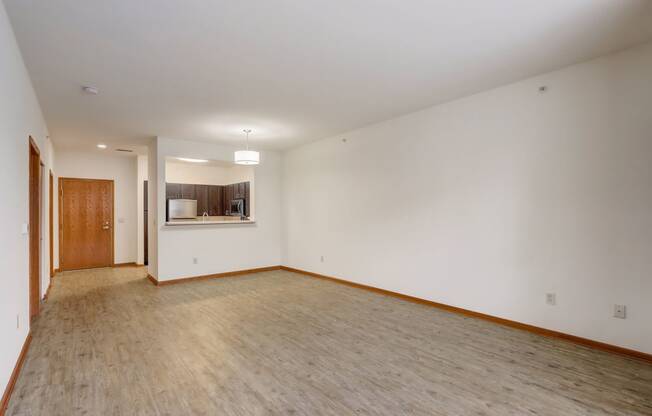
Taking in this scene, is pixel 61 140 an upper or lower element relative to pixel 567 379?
upper

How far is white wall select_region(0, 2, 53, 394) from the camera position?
217 cm

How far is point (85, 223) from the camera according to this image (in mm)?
7496

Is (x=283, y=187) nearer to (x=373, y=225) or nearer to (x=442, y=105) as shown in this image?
(x=373, y=225)

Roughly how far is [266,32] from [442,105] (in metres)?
2.64

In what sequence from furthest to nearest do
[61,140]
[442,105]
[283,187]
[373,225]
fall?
[283,187] < [61,140] < [373,225] < [442,105]

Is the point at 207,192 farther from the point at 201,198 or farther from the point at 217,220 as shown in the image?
the point at 217,220

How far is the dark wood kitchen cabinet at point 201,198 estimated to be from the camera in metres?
8.81

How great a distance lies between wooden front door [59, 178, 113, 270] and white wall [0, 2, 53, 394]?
16.2 ft

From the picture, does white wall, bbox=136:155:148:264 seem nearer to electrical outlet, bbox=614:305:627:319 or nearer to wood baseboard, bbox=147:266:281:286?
wood baseboard, bbox=147:266:281:286

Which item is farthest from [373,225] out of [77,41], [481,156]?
[77,41]

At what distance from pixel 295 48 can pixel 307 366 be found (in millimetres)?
2649

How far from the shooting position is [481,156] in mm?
3875

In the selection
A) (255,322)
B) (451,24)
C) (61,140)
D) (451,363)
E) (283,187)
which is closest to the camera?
(451,24)

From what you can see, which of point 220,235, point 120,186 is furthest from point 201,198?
point 220,235
